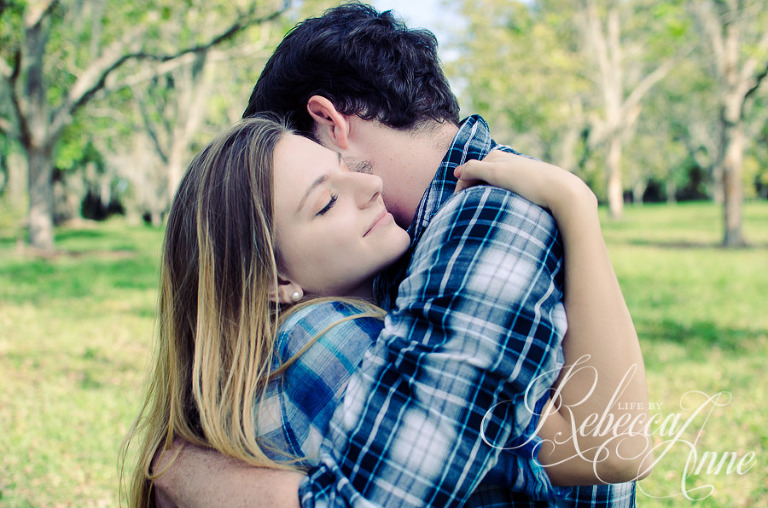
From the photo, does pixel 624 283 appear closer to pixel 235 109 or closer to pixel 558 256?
pixel 558 256

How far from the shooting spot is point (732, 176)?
1546 centimetres

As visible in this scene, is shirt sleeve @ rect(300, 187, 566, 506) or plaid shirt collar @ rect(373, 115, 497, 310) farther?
plaid shirt collar @ rect(373, 115, 497, 310)

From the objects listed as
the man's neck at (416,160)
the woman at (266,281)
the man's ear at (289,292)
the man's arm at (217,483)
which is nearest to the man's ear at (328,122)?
the man's neck at (416,160)

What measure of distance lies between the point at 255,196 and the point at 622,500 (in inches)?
45.7

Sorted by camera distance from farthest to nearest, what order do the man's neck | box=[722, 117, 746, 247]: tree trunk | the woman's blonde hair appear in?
1. box=[722, 117, 746, 247]: tree trunk
2. the man's neck
3. the woman's blonde hair

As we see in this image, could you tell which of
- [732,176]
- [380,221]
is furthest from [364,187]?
[732,176]

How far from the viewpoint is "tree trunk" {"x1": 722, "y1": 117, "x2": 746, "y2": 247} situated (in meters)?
15.2

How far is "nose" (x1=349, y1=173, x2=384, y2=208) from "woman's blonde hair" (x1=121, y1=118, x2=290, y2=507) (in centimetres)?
23

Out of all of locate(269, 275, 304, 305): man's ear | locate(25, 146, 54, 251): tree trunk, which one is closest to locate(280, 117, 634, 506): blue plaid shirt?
locate(269, 275, 304, 305): man's ear

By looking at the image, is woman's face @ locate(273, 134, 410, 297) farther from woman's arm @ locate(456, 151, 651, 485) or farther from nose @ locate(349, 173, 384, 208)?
woman's arm @ locate(456, 151, 651, 485)

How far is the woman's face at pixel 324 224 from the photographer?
170 cm

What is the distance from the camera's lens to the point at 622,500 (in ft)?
5.32

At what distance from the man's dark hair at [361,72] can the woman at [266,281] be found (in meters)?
0.41

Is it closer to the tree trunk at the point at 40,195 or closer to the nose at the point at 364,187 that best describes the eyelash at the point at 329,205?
the nose at the point at 364,187
